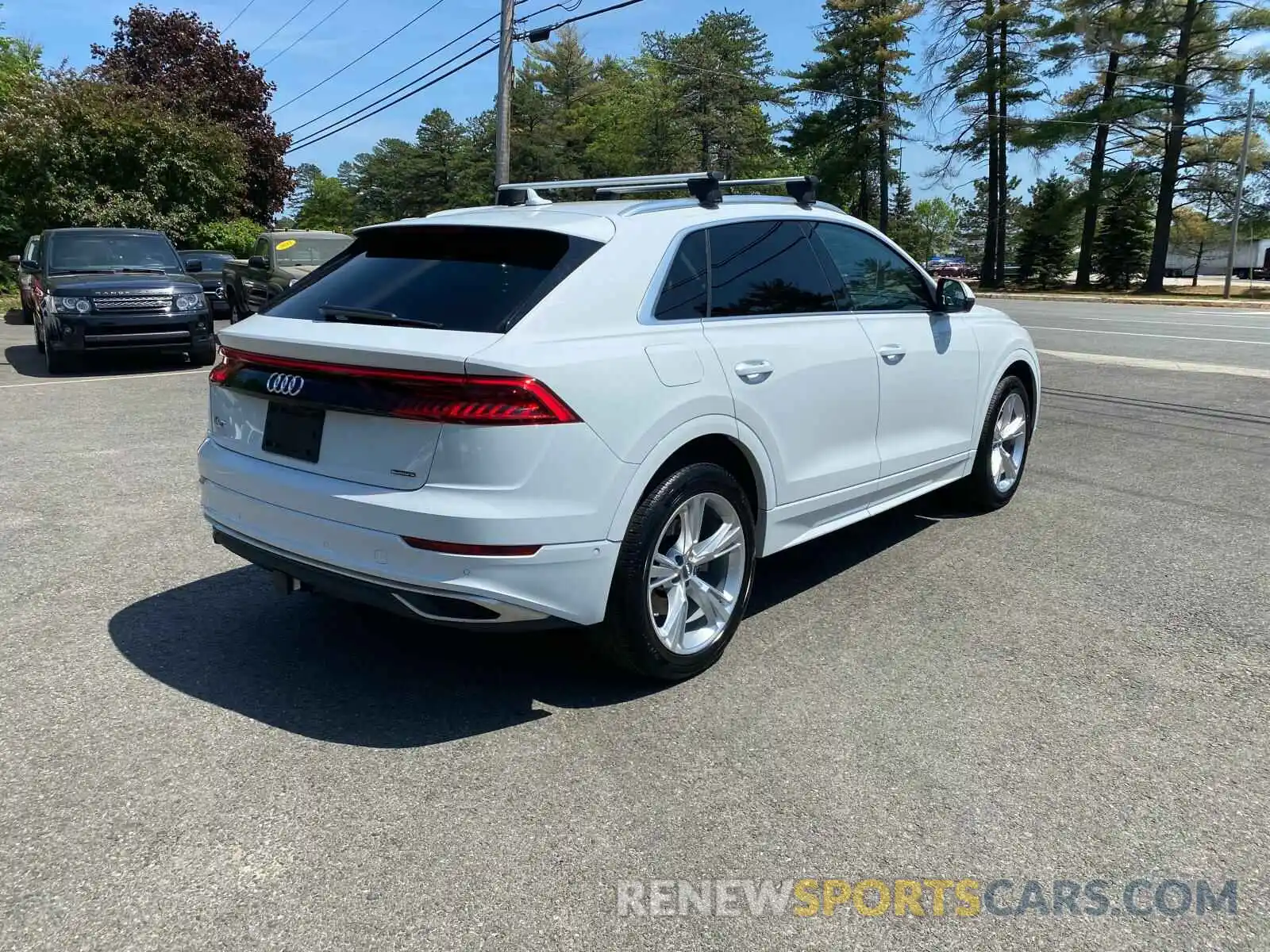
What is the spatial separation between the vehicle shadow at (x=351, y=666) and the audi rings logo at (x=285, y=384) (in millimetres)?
1090

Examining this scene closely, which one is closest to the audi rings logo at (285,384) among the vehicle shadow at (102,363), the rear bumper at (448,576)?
the rear bumper at (448,576)

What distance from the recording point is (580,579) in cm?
327

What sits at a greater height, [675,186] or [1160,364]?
[675,186]

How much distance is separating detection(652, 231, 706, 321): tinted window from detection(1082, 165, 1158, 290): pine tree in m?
44.4

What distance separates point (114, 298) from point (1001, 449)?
10282 millimetres

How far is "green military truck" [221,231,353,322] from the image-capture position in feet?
48.3

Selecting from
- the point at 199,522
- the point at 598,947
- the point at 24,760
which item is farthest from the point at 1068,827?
the point at 199,522

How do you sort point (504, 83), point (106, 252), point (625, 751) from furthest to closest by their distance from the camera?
point (504, 83)
point (106, 252)
point (625, 751)

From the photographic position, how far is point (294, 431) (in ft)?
11.4

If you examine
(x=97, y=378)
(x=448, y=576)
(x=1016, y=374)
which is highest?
(x=1016, y=374)

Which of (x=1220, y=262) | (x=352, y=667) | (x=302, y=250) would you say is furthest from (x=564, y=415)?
(x=1220, y=262)

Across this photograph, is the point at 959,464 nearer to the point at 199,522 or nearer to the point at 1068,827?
the point at 1068,827

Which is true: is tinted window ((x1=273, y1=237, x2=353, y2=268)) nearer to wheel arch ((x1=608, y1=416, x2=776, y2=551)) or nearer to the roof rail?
the roof rail

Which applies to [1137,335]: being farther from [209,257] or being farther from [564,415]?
[209,257]
